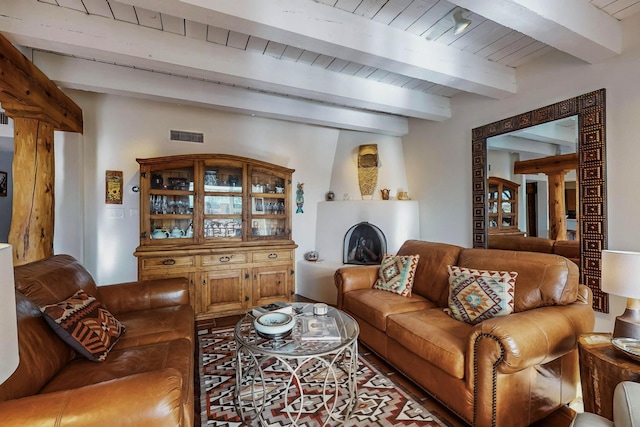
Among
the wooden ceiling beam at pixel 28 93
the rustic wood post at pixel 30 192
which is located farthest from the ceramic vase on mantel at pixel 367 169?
the rustic wood post at pixel 30 192

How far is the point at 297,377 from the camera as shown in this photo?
4.85ft

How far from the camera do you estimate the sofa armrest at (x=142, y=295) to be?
2.26 meters

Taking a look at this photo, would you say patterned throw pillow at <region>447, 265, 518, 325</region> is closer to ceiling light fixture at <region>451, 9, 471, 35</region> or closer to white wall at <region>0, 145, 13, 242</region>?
ceiling light fixture at <region>451, 9, 471, 35</region>

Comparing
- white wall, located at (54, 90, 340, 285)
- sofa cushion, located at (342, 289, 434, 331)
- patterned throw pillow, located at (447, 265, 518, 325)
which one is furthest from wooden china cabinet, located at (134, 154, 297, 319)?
patterned throw pillow, located at (447, 265, 518, 325)

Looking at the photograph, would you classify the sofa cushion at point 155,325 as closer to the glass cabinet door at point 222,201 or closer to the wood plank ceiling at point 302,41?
the glass cabinet door at point 222,201

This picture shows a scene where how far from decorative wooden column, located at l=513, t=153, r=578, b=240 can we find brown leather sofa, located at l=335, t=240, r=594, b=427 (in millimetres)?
800

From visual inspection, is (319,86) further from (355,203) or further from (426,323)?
(426,323)

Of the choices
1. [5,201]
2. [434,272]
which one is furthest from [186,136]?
[5,201]

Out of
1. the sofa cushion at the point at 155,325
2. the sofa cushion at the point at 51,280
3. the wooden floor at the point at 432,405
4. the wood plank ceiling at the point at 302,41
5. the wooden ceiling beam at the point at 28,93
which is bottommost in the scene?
the wooden floor at the point at 432,405

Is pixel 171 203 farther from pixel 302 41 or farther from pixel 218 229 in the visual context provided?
pixel 302 41

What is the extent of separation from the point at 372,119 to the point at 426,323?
2.96 metres

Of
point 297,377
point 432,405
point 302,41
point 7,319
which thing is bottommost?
point 432,405

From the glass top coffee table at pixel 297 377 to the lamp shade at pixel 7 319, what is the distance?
1051mm

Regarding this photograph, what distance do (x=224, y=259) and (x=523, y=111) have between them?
3.49 meters
